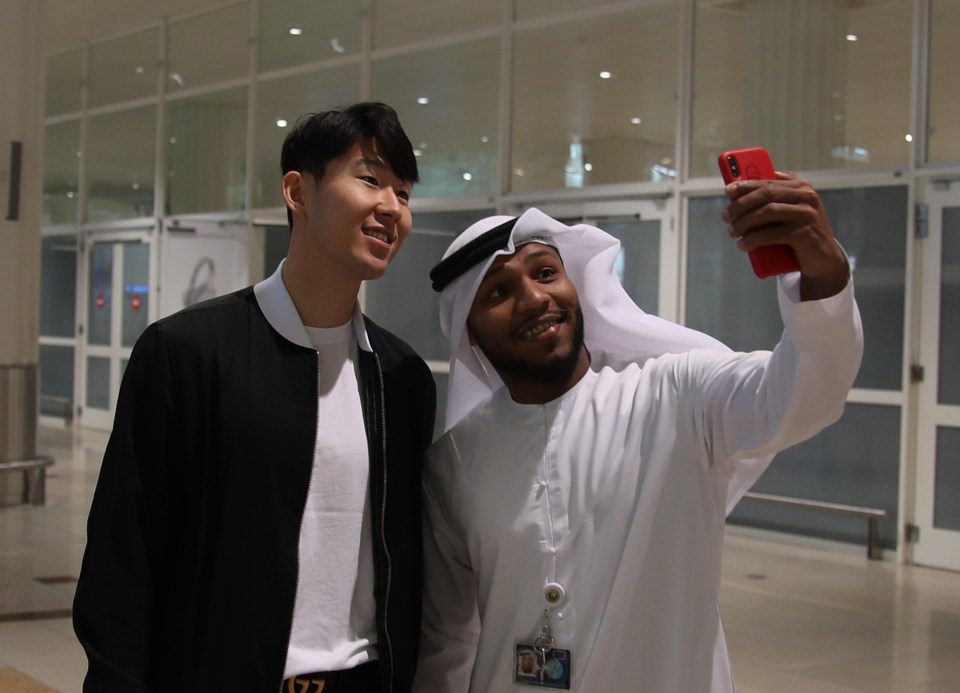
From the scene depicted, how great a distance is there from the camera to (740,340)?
1002 centimetres

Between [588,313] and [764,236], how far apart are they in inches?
29.9

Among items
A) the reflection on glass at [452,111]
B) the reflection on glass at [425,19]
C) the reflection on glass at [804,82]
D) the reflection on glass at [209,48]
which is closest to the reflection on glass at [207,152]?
the reflection on glass at [209,48]

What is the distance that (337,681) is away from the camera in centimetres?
218

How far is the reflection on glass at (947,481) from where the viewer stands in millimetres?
8570

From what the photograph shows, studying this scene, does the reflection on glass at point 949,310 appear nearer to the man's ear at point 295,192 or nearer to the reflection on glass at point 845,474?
the reflection on glass at point 845,474

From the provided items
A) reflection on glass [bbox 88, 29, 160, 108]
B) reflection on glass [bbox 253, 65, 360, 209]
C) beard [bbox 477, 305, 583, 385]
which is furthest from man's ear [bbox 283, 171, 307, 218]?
reflection on glass [bbox 88, 29, 160, 108]

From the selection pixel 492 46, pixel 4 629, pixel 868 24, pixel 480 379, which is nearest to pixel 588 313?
pixel 480 379

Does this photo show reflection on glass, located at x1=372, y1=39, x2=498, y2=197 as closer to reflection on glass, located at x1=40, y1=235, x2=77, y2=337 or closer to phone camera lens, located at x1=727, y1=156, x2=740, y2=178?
reflection on glass, located at x1=40, y1=235, x2=77, y2=337

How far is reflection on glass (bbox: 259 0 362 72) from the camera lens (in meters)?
13.8

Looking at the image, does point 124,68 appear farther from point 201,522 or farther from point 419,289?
point 201,522

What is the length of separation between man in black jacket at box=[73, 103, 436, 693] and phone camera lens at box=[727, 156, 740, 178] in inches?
29.0

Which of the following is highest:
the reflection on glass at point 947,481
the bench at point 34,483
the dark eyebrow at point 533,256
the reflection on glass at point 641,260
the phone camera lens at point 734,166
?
the reflection on glass at point 641,260

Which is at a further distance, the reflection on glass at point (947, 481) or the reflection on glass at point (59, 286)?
the reflection on glass at point (59, 286)

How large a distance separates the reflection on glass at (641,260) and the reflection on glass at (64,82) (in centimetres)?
1089
